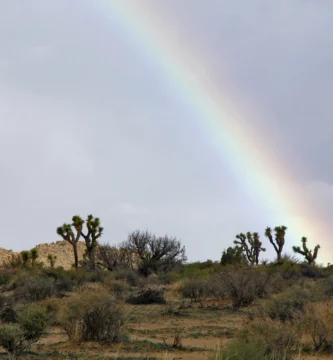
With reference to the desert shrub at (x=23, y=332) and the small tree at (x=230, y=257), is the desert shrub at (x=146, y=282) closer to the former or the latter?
the small tree at (x=230, y=257)

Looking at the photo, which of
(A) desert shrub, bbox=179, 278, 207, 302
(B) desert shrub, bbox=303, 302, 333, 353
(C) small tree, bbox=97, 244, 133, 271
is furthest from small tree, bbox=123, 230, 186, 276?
(B) desert shrub, bbox=303, 302, 333, 353

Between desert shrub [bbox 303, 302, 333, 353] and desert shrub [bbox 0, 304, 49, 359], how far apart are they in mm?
6324

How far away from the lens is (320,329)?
1123cm

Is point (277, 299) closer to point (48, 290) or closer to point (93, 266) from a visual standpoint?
point (48, 290)

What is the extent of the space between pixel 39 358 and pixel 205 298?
1664cm

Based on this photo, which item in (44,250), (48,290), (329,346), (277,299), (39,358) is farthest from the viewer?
(44,250)

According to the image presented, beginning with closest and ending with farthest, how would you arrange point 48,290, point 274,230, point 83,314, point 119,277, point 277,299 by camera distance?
1. point 83,314
2. point 277,299
3. point 48,290
4. point 119,277
5. point 274,230

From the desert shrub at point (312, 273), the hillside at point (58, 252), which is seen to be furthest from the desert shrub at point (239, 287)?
the hillside at point (58, 252)

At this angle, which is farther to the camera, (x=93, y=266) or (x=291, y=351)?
(x=93, y=266)

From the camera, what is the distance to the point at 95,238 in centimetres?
4853

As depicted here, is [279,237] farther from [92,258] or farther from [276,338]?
[276,338]

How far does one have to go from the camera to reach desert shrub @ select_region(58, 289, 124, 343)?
41.2 ft

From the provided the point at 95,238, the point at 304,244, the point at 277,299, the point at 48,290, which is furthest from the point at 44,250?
the point at 277,299

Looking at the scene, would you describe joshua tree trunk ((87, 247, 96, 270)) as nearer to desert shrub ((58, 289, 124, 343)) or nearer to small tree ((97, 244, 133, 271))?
small tree ((97, 244, 133, 271))
